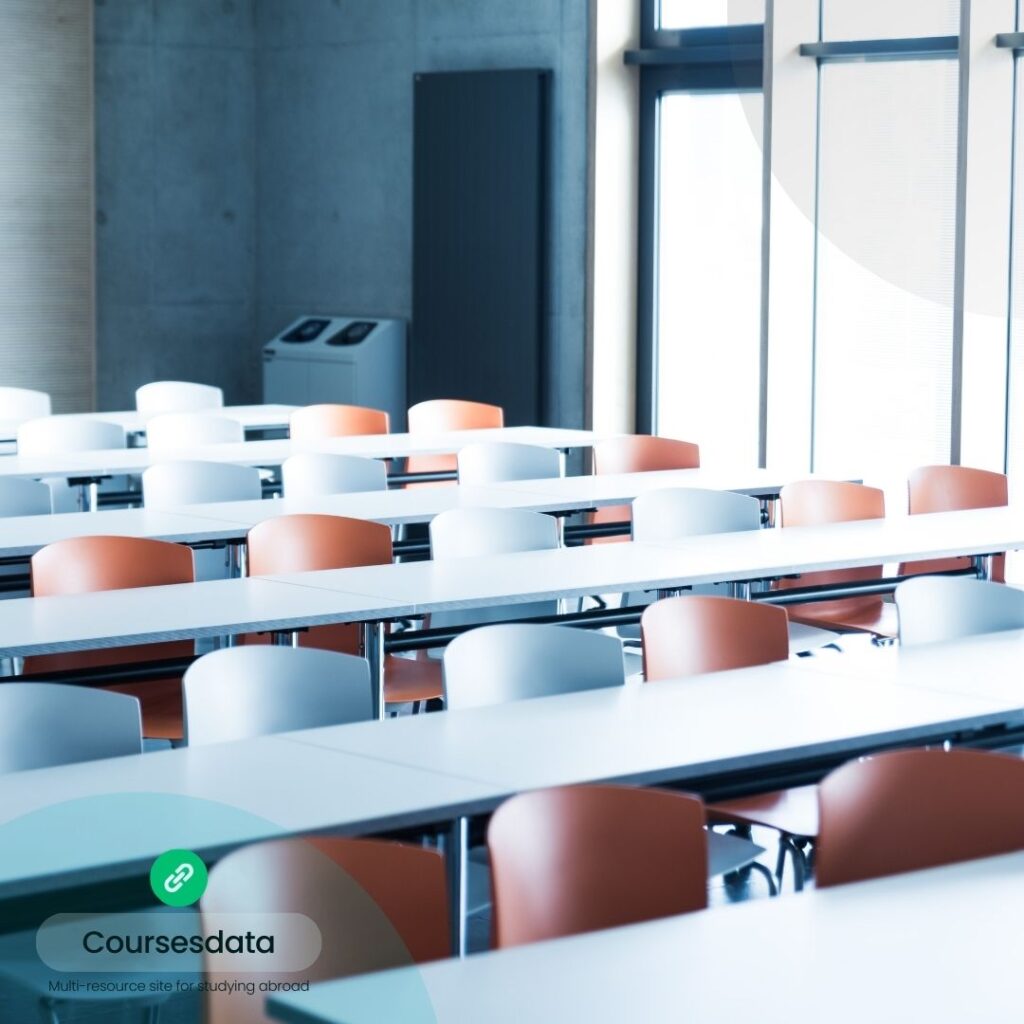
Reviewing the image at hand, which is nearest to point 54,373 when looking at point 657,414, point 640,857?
point 657,414

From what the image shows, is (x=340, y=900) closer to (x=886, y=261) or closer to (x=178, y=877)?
(x=178, y=877)

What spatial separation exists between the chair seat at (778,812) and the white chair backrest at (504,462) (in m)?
3.33

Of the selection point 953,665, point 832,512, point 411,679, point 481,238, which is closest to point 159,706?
point 411,679

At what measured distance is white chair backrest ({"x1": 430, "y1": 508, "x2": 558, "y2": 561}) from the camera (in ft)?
18.3

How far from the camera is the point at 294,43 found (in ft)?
37.7

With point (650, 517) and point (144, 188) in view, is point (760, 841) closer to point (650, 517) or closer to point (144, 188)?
point (650, 517)

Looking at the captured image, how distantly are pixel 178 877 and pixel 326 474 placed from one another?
4.26m

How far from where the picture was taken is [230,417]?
8961mm

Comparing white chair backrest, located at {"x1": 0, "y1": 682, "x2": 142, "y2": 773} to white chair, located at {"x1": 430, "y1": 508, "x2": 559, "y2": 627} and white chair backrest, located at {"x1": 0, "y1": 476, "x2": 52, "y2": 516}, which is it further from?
white chair backrest, located at {"x1": 0, "y1": 476, "x2": 52, "y2": 516}

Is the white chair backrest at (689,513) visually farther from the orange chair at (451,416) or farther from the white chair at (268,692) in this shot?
the orange chair at (451,416)

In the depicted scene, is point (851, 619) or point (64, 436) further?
point (64, 436)

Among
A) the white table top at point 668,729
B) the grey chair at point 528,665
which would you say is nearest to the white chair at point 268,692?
the white table top at point 668,729

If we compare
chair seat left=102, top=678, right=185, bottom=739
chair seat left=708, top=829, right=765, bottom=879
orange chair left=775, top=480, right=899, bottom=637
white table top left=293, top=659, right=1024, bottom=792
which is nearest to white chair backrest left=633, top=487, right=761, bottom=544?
orange chair left=775, top=480, right=899, bottom=637

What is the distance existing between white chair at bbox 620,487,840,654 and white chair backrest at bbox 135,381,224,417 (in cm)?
398
